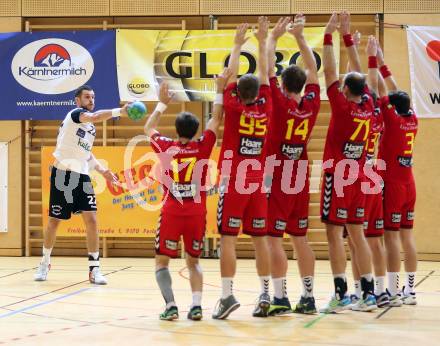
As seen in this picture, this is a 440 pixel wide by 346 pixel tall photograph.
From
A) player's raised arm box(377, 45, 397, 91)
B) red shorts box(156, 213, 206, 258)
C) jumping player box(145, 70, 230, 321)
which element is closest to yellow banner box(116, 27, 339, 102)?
player's raised arm box(377, 45, 397, 91)

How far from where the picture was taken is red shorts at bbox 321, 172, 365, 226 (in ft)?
23.4

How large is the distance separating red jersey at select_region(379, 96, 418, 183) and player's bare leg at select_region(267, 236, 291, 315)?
157cm

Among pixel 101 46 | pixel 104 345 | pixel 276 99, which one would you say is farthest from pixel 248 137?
pixel 101 46

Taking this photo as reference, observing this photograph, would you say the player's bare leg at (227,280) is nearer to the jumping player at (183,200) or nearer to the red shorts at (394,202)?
the jumping player at (183,200)

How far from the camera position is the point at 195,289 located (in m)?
6.71

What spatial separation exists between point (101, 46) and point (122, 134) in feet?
5.37

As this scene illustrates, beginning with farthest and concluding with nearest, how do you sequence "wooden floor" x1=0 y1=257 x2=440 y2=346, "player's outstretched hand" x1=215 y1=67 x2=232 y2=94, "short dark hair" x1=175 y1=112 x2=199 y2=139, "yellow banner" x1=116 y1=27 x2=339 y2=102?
"yellow banner" x1=116 y1=27 x2=339 y2=102, "player's outstretched hand" x1=215 y1=67 x2=232 y2=94, "short dark hair" x1=175 y1=112 x2=199 y2=139, "wooden floor" x1=0 y1=257 x2=440 y2=346

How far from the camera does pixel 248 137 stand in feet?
22.4

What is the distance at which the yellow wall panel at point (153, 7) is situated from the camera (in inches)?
525

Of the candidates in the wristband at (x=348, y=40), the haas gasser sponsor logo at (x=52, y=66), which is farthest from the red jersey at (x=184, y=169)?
the haas gasser sponsor logo at (x=52, y=66)

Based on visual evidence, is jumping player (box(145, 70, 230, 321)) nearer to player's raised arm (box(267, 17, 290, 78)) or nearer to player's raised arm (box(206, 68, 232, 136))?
player's raised arm (box(206, 68, 232, 136))

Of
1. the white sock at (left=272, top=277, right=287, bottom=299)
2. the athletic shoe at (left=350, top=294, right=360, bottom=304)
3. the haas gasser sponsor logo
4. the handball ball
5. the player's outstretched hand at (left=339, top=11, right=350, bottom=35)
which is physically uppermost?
the haas gasser sponsor logo

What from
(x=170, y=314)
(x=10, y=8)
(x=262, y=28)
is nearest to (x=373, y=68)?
(x=262, y=28)

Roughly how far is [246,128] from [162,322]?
1894 millimetres
